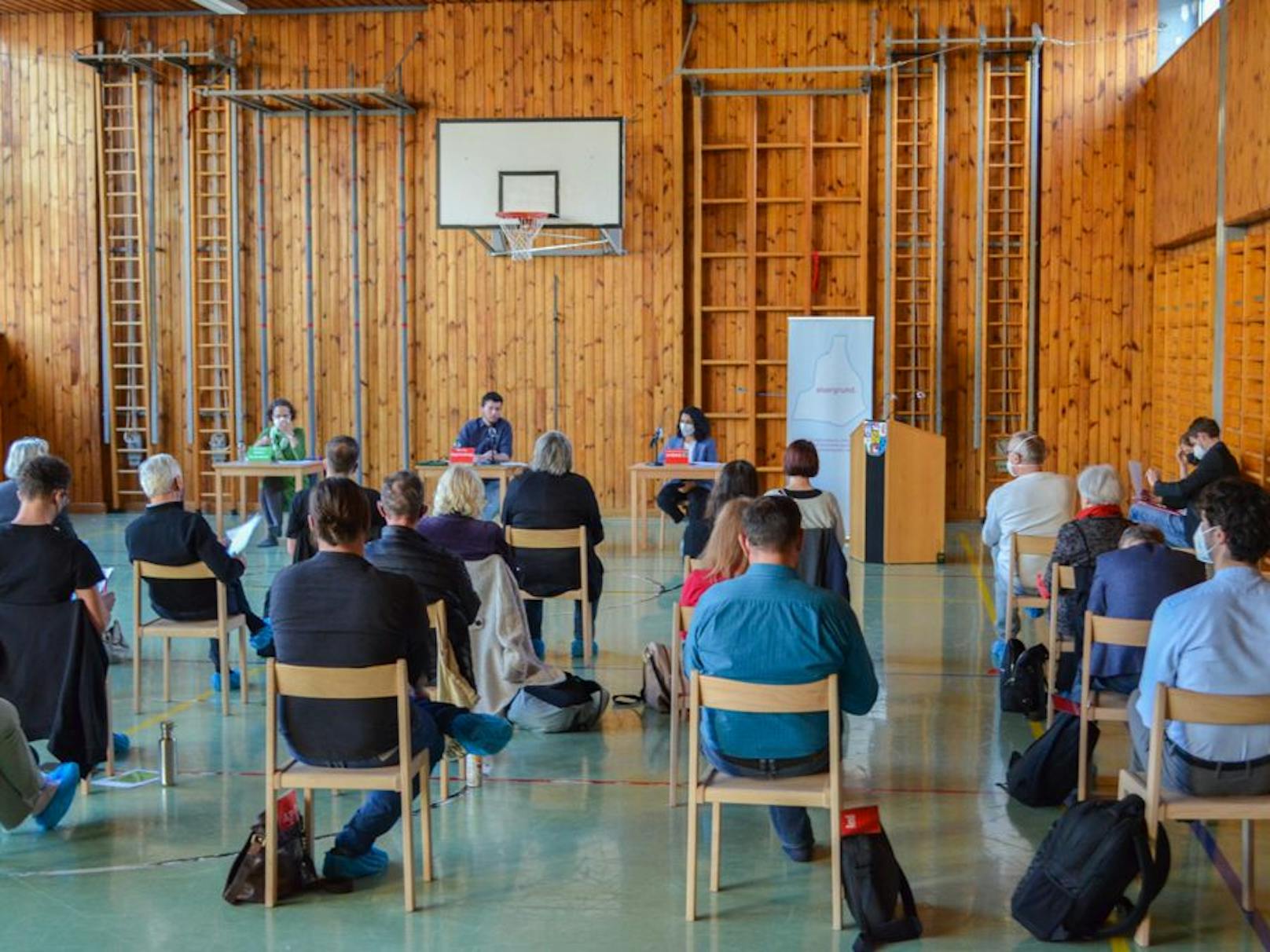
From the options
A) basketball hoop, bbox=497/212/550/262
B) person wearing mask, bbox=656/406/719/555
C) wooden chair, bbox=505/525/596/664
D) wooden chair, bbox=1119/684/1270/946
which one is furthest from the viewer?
basketball hoop, bbox=497/212/550/262

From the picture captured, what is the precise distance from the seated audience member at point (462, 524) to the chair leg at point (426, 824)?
67.1 inches

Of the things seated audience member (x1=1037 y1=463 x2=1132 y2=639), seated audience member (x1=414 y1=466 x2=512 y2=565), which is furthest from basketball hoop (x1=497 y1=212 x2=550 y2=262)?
seated audience member (x1=1037 y1=463 x2=1132 y2=639)

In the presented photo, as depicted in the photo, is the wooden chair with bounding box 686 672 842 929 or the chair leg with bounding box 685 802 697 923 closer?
the wooden chair with bounding box 686 672 842 929

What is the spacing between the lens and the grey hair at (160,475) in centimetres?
666

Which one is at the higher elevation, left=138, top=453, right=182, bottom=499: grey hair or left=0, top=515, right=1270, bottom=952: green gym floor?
left=138, top=453, right=182, bottom=499: grey hair

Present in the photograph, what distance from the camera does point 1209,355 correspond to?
1135 centimetres

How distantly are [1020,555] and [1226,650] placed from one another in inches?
124

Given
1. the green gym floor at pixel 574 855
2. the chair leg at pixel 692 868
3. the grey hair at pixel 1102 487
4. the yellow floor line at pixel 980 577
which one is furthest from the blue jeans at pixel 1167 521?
the chair leg at pixel 692 868

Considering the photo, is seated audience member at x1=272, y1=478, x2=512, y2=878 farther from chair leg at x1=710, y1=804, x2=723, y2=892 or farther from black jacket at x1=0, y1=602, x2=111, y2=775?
black jacket at x1=0, y1=602, x2=111, y2=775

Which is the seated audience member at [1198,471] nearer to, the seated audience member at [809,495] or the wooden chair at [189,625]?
the seated audience member at [809,495]

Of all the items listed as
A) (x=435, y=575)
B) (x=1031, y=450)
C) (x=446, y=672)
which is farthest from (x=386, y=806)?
(x=1031, y=450)

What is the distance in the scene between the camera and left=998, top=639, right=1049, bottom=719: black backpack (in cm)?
669

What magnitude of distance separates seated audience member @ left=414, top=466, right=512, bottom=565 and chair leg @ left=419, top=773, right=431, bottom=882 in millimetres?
1703

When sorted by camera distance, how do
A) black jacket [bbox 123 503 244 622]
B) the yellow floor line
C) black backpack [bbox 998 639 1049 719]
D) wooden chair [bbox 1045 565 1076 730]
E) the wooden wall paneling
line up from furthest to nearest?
the wooden wall paneling
the yellow floor line
black backpack [bbox 998 639 1049 719]
black jacket [bbox 123 503 244 622]
wooden chair [bbox 1045 565 1076 730]
